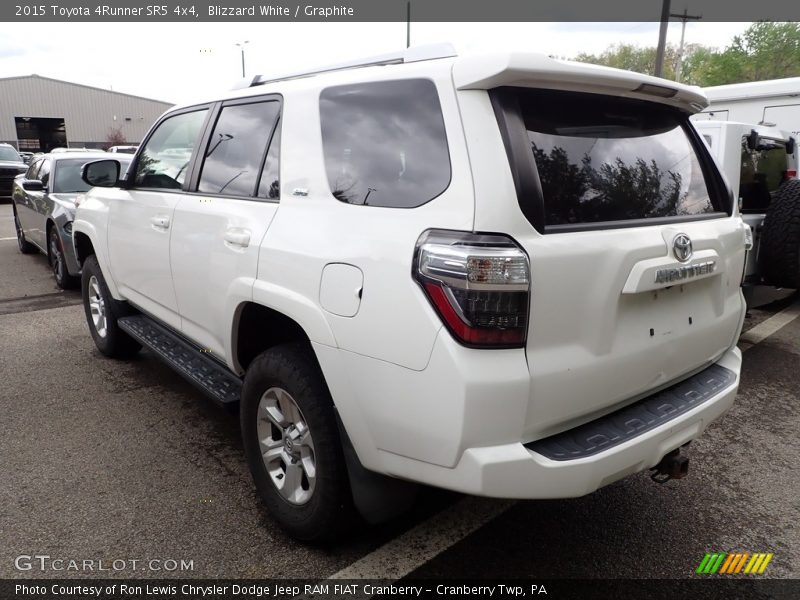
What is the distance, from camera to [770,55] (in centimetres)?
4034

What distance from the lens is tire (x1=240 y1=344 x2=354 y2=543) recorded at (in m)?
2.35

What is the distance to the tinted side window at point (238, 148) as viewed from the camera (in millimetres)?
2848

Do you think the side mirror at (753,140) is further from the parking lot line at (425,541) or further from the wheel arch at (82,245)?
the wheel arch at (82,245)

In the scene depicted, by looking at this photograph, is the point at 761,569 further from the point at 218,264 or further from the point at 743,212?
the point at 743,212

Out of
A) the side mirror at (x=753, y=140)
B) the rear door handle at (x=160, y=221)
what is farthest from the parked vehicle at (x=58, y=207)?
the side mirror at (x=753, y=140)

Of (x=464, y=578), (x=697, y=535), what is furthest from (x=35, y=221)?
(x=697, y=535)

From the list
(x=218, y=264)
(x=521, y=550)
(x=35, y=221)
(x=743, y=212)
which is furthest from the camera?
(x=35, y=221)

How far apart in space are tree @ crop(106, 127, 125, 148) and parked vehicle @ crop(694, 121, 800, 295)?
173 feet

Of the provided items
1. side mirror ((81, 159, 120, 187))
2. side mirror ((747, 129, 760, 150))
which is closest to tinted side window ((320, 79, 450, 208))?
side mirror ((81, 159, 120, 187))

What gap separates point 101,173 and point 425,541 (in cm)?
350

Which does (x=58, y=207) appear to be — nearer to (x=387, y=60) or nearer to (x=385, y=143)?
(x=387, y=60)

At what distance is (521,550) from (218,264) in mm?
1907

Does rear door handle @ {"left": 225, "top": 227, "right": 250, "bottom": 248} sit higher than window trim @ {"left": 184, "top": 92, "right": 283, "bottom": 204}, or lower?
lower

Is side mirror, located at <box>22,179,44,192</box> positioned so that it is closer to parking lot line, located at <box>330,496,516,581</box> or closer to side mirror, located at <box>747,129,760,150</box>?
parking lot line, located at <box>330,496,516,581</box>
